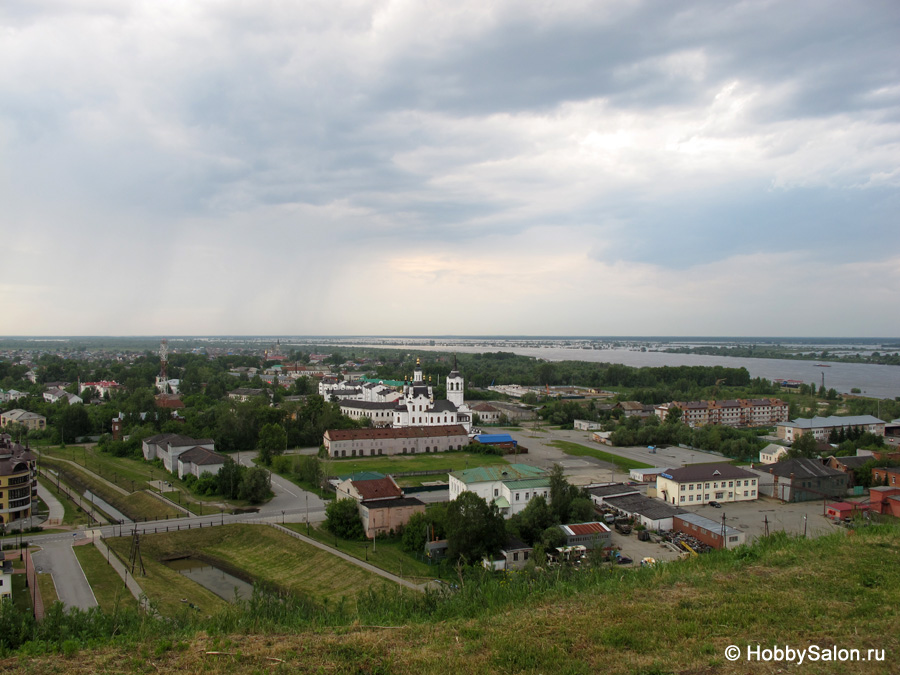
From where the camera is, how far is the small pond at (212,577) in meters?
17.1

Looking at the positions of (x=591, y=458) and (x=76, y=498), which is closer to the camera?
(x=76, y=498)

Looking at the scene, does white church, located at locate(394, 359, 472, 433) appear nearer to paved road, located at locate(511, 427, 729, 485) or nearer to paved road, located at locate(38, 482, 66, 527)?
paved road, located at locate(511, 427, 729, 485)

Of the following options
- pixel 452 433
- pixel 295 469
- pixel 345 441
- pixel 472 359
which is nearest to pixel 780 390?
pixel 452 433

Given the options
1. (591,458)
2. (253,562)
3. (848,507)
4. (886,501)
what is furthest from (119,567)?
(886,501)

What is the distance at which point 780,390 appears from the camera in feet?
227

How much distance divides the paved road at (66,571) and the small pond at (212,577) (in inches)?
109

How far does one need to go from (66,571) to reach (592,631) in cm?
1753

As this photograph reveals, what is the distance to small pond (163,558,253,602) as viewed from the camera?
17094 mm

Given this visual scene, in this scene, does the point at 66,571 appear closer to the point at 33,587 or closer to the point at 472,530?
the point at 33,587

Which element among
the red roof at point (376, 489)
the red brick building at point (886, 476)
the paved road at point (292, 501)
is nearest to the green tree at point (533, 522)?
the red roof at point (376, 489)

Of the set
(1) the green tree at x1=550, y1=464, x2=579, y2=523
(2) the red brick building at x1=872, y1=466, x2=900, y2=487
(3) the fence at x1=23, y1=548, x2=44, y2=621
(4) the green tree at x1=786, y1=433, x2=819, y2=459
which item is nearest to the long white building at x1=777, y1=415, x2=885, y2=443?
(4) the green tree at x1=786, y1=433, x2=819, y2=459

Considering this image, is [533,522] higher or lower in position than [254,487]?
higher

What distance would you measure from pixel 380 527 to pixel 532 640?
1536 centimetres

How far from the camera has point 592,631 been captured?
6227 millimetres
